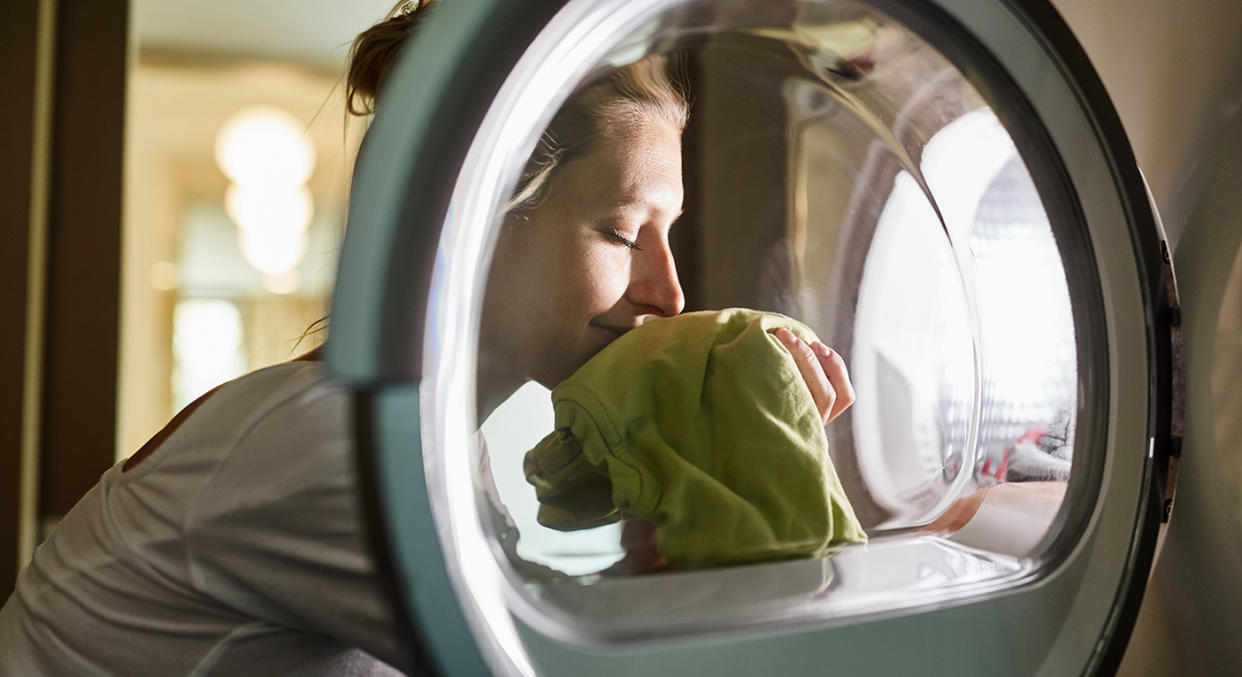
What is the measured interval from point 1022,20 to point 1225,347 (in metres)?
0.25

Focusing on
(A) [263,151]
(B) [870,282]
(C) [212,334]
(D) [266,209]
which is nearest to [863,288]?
(B) [870,282]

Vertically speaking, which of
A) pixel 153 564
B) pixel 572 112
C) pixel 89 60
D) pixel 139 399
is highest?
pixel 89 60

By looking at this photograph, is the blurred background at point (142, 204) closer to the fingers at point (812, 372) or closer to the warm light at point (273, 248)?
the warm light at point (273, 248)

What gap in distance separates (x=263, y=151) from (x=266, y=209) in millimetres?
270

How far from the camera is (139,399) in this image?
2541 mm

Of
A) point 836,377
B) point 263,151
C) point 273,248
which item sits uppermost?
point 263,151

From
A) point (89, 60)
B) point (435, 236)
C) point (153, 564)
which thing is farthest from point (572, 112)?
point (89, 60)

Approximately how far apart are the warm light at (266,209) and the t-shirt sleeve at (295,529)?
7.68 feet

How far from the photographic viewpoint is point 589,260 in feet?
1.57

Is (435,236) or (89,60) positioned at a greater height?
(89,60)

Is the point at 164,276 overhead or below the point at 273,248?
below

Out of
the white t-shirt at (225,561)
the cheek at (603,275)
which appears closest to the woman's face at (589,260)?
the cheek at (603,275)

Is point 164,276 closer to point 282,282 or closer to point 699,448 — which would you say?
point 282,282

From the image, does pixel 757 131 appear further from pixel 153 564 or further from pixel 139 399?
pixel 139 399
